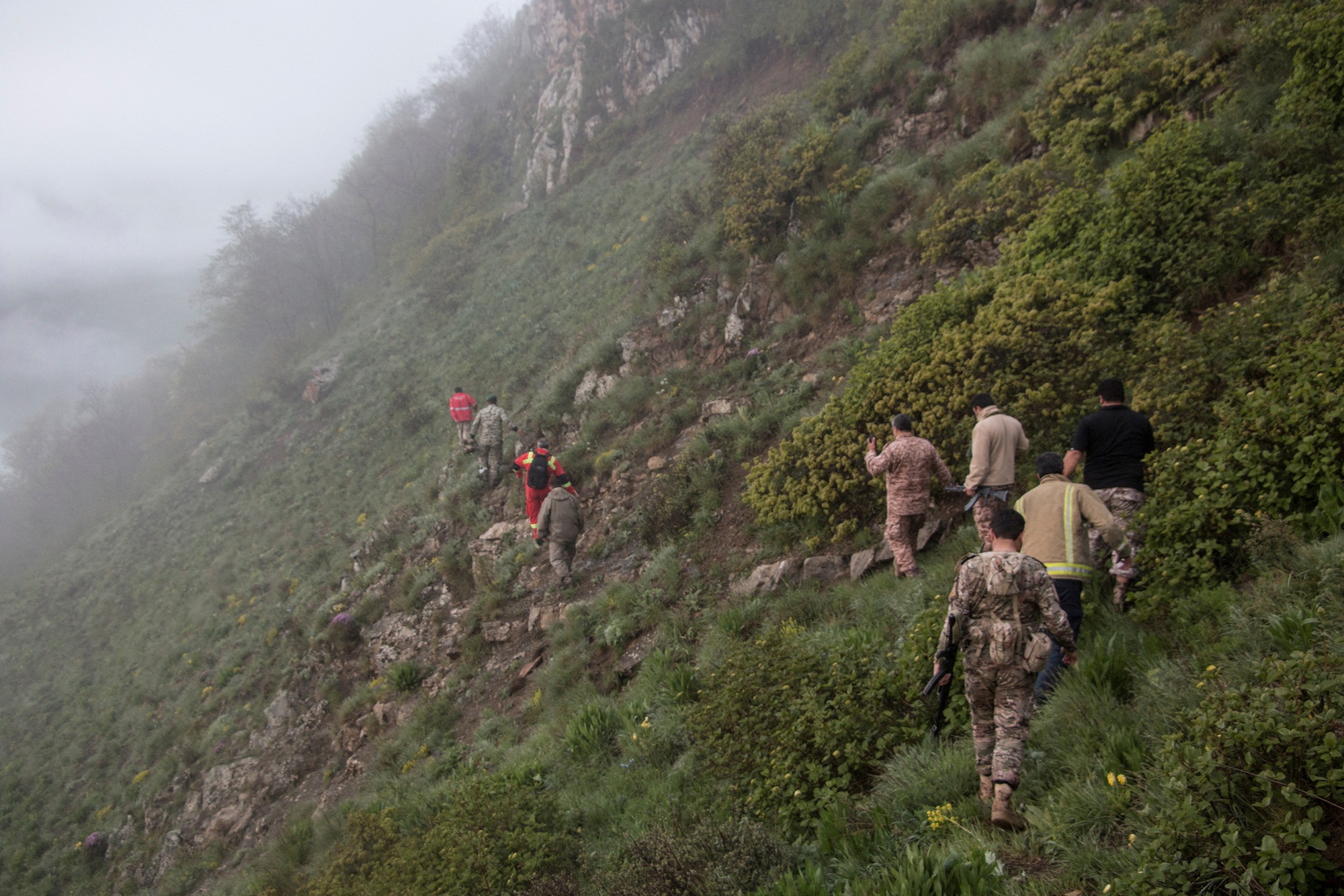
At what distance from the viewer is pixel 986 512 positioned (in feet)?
18.3

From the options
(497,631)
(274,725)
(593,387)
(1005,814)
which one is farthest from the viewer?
(593,387)

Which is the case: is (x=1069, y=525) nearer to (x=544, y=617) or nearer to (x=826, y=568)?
(x=826, y=568)

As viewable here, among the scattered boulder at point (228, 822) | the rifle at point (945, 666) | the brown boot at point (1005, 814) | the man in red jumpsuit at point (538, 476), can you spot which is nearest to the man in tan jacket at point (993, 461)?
the rifle at point (945, 666)

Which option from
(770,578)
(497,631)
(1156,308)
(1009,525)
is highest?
(1009,525)

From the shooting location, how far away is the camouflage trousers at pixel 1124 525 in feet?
14.4

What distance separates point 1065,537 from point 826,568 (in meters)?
2.89

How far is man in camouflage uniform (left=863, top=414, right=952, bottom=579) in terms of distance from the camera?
6023 millimetres

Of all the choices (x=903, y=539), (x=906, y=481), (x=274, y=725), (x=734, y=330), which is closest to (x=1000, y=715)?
(x=903, y=539)

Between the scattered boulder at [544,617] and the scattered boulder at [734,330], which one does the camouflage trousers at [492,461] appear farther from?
the scattered boulder at [734,330]

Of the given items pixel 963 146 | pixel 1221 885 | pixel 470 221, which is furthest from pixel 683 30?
pixel 1221 885

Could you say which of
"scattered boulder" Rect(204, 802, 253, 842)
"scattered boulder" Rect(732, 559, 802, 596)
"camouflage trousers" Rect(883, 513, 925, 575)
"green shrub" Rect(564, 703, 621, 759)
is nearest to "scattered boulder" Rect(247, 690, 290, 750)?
"scattered boulder" Rect(204, 802, 253, 842)

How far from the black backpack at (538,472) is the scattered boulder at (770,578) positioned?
13.2ft

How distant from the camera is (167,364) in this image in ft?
198

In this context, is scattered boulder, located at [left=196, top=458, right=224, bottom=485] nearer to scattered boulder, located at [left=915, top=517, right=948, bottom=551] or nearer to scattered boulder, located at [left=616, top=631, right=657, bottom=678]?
scattered boulder, located at [left=616, top=631, right=657, bottom=678]
